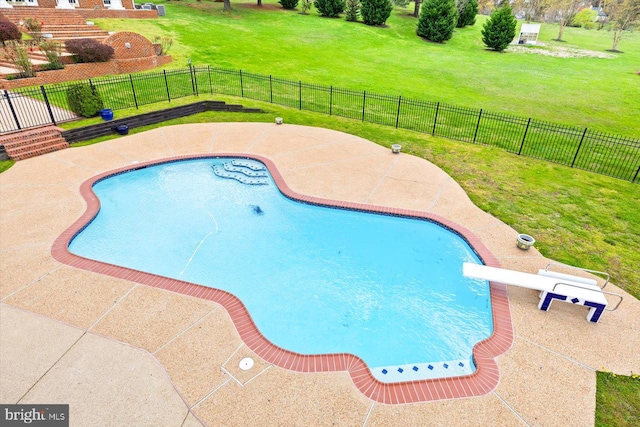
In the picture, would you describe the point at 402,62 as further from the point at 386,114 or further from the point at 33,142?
the point at 33,142

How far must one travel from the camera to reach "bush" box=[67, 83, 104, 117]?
56.2ft

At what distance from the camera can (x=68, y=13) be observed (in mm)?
32375

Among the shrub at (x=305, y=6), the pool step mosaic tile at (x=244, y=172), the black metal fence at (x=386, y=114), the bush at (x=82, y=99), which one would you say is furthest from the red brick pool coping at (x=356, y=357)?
the shrub at (x=305, y=6)

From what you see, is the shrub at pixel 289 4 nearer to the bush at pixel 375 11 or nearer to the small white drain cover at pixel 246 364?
the bush at pixel 375 11

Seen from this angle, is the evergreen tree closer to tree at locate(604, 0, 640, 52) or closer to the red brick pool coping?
tree at locate(604, 0, 640, 52)

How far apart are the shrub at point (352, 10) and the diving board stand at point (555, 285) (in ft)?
171

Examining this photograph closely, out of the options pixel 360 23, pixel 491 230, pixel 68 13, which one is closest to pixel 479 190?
pixel 491 230

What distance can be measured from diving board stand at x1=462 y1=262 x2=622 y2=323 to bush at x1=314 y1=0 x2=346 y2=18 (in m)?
53.4

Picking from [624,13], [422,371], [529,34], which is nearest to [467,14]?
[529,34]

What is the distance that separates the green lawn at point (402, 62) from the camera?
2645 cm

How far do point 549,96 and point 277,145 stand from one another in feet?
79.5

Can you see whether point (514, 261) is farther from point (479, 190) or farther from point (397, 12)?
point (397, 12)

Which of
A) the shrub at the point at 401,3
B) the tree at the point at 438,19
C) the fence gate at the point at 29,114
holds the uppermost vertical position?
the shrub at the point at 401,3

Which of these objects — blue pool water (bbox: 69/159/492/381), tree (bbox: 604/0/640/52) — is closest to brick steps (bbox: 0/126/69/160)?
blue pool water (bbox: 69/159/492/381)
